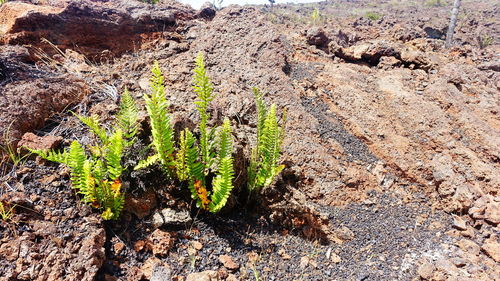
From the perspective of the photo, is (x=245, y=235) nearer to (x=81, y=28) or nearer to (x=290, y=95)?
(x=290, y=95)

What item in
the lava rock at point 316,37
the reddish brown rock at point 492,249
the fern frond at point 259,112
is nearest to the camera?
the fern frond at point 259,112

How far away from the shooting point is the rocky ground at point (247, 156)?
2289 millimetres

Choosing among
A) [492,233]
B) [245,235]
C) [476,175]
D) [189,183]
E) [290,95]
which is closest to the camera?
[189,183]

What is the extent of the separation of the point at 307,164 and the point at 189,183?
1.46 metres

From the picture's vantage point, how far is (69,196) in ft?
7.61

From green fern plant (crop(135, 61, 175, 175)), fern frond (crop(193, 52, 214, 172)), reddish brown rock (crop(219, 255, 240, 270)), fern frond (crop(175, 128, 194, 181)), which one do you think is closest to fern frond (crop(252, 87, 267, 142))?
fern frond (crop(193, 52, 214, 172))

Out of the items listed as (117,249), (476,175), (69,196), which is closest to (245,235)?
(117,249)

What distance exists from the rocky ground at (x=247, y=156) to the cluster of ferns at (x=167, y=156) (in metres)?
0.18

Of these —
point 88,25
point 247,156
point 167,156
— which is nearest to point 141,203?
point 167,156

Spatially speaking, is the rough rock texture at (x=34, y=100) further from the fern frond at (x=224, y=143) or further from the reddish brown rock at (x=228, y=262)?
the reddish brown rock at (x=228, y=262)

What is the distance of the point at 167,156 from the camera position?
97.7 inches

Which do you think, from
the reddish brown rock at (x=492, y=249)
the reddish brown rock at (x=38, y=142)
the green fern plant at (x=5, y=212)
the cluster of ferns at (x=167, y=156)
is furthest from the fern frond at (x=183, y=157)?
the reddish brown rock at (x=492, y=249)

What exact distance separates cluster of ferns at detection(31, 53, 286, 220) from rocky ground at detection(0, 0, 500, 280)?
181mm

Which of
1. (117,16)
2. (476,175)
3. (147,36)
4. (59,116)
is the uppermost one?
(117,16)
